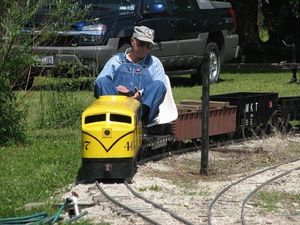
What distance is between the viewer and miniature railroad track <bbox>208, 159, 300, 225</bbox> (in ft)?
26.0

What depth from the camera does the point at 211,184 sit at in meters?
9.59

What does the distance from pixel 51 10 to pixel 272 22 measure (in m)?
17.8

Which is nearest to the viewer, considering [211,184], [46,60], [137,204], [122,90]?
[137,204]

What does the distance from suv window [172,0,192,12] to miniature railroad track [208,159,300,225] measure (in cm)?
850

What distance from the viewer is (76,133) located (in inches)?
497

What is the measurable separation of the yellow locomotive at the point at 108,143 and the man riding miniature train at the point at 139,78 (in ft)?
3.15

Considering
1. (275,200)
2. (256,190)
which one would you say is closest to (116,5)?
(256,190)

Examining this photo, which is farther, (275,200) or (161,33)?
(161,33)

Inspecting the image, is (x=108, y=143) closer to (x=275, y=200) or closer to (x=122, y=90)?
(x=122, y=90)

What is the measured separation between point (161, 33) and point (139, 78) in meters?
7.88

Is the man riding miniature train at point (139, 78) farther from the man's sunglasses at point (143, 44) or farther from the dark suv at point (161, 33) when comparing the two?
the dark suv at point (161, 33)

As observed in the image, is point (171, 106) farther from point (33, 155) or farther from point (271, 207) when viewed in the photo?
point (271, 207)

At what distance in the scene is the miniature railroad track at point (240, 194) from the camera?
793cm

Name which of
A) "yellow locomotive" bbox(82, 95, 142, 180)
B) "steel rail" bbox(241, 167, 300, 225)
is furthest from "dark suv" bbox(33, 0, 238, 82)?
"steel rail" bbox(241, 167, 300, 225)
